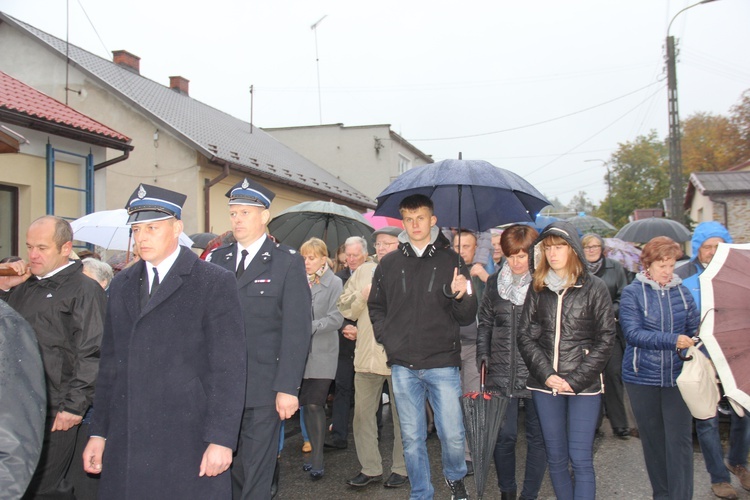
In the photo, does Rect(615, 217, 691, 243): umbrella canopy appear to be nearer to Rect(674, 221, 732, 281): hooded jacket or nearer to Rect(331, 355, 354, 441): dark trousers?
Rect(674, 221, 732, 281): hooded jacket

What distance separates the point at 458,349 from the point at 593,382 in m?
1.02

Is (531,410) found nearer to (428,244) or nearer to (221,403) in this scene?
(428,244)

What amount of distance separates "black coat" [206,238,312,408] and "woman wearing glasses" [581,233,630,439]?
12.7 feet

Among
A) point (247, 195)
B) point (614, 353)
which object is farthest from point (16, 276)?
point (614, 353)

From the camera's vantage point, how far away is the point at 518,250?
4766 millimetres

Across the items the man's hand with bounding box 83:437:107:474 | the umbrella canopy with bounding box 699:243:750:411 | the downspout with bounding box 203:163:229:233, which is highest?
the downspout with bounding box 203:163:229:233

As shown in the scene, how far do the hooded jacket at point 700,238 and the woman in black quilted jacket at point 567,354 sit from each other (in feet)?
7.66

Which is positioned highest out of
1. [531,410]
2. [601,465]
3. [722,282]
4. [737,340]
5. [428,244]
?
[428,244]

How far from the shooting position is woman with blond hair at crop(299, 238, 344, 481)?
5.57 m

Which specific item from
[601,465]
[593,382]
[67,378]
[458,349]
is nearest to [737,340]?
[593,382]

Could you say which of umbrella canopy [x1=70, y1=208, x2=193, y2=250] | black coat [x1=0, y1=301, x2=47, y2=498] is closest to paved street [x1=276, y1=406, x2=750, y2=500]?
umbrella canopy [x1=70, y1=208, x2=193, y2=250]

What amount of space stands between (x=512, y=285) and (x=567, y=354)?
0.77 meters

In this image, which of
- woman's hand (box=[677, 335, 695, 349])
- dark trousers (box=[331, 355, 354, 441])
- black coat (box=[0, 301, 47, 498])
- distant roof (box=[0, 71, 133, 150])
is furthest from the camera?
distant roof (box=[0, 71, 133, 150])

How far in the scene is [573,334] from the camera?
4.12 metres
